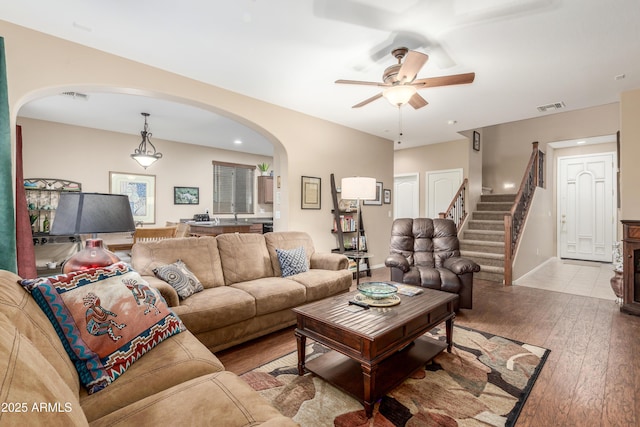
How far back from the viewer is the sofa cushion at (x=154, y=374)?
1224 millimetres

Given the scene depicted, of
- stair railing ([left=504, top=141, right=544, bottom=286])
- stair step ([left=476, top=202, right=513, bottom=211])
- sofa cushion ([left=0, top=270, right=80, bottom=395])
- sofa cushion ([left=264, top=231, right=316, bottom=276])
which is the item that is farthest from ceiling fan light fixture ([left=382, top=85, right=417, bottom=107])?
stair step ([left=476, top=202, right=513, bottom=211])

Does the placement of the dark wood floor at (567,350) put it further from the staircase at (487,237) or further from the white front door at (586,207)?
the white front door at (586,207)

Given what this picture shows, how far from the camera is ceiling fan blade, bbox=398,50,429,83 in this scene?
2355 millimetres

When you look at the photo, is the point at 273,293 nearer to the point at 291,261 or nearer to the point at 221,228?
the point at 291,261

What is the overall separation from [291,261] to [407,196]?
16.6 feet

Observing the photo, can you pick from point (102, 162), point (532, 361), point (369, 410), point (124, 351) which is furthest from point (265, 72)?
point (102, 162)

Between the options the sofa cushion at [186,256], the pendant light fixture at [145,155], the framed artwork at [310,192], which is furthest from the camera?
the pendant light fixture at [145,155]

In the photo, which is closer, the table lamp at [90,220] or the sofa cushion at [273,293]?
the table lamp at [90,220]

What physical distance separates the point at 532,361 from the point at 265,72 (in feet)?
12.0

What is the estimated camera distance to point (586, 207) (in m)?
6.87

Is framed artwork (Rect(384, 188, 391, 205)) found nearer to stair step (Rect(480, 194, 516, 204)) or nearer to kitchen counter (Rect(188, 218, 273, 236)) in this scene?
stair step (Rect(480, 194, 516, 204))

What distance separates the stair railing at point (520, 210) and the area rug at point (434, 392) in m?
2.57

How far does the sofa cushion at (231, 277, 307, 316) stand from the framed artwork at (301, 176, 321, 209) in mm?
1827

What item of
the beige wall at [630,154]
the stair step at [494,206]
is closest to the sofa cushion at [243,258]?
the beige wall at [630,154]
